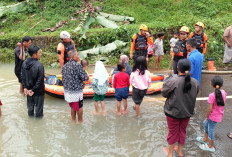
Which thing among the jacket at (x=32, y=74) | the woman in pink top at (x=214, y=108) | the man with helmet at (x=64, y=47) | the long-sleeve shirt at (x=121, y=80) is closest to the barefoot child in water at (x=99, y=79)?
the long-sleeve shirt at (x=121, y=80)

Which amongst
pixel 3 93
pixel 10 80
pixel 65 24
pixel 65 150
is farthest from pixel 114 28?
pixel 65 150

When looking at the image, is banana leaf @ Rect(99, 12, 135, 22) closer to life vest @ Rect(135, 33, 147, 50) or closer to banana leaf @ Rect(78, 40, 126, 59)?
banana leaf @ Rect(78, 40, 126, 59)

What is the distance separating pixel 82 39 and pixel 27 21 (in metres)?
5.10

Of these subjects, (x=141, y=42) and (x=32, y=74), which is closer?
(x=32, y=74)

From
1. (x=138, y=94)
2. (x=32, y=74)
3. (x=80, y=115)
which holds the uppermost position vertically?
(x=32, y=74)

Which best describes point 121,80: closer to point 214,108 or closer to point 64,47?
point 64,47

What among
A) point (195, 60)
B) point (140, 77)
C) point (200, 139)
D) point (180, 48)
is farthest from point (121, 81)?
point (180, 48)

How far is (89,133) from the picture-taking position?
4984 mm

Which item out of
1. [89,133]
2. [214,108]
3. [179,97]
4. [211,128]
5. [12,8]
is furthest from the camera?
[12,8]

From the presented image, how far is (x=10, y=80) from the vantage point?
8266mm

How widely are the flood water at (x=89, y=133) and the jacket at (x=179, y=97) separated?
3.03 feet

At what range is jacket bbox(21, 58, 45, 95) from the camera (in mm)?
4812

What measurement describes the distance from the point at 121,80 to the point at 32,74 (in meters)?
1.91

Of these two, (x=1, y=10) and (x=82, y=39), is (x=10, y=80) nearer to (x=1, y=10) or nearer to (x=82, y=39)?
(x=82, y=39)
